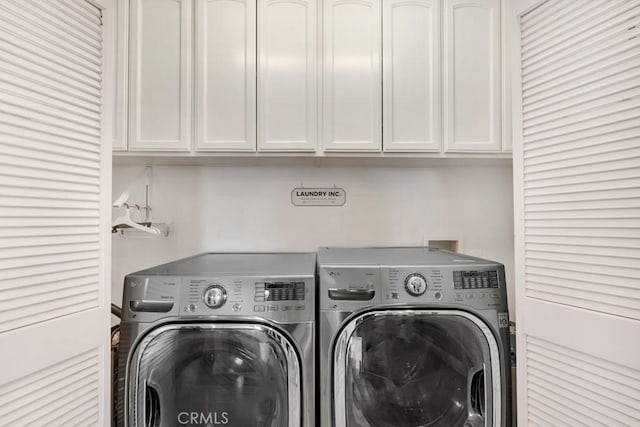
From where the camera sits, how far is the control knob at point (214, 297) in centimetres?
117

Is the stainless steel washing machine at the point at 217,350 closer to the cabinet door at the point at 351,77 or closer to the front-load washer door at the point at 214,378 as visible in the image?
the front-load washer door at the point at 214,378

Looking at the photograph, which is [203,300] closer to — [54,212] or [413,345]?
[54,212]

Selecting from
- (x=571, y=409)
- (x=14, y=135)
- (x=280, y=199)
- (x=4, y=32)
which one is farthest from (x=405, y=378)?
(x=4, y=32)

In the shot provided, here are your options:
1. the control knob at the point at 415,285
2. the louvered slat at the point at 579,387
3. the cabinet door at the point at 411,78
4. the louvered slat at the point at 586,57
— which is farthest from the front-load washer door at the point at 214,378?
the louvered slat at the point at 586,57

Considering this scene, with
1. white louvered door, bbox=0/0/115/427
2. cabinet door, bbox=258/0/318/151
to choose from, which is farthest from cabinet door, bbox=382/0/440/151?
white louvered door, bbox=0/0/115/427

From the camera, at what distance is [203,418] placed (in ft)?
4.00

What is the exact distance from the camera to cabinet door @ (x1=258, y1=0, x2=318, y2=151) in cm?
166

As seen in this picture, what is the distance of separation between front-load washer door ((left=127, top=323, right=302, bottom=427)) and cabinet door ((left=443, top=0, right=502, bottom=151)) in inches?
50.9

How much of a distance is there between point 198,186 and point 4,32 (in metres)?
1.23

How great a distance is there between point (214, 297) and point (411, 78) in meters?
1.39

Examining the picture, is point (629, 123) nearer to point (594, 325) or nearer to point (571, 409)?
point (594, 325)

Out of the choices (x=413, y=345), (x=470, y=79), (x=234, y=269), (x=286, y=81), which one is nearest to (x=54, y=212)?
(x=234, y=269)

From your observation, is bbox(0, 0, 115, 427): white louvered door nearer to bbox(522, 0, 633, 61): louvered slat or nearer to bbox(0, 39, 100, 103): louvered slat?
bbox(0, 39, 100, 103): louvered slat

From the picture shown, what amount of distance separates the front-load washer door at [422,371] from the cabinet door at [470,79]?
2.98ft
